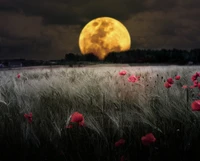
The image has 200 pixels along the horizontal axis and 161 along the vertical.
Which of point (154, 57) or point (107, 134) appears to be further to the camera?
point (154, 57)

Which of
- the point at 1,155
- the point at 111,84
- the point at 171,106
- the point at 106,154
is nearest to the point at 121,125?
the point at 106,154

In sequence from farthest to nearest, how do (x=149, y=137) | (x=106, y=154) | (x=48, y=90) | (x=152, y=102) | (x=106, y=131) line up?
(x=48, y=90) < (x=152, y=102) < (x=106, y=131) < (x=106, y=154) < (x=149, y=137)

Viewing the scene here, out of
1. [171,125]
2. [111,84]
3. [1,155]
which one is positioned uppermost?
[111,84]

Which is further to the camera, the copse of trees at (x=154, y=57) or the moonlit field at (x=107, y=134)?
the copse of trees at (x=154, y=57)

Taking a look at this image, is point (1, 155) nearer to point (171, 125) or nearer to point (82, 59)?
point (171, 125)

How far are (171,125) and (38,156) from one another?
99 centimetres

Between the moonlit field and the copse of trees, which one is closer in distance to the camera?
the moonlit field

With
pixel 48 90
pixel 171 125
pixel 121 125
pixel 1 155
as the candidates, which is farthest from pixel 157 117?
pixel 48 90

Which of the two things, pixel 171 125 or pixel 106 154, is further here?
pixel 171 125

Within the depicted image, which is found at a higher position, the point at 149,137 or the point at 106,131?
the point at 149,137

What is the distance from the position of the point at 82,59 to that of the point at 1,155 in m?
32.0

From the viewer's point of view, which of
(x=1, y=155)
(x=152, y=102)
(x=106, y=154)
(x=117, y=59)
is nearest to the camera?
(x=106, y=154)

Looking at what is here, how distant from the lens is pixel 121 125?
209 centimetres

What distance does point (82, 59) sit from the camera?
3391 cm
